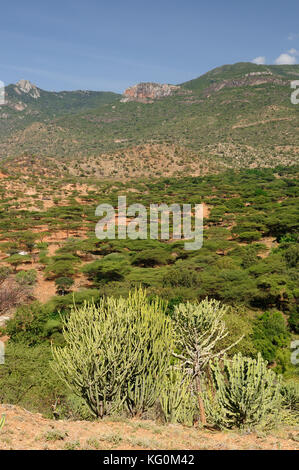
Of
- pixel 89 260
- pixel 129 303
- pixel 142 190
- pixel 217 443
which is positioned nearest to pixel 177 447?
pixel 217 443

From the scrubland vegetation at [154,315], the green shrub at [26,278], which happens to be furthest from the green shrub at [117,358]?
the green shrub at [26,278]

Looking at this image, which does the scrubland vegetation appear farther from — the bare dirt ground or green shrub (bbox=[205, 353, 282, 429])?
the bare dirt ground

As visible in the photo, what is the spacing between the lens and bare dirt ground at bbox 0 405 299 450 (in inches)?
287

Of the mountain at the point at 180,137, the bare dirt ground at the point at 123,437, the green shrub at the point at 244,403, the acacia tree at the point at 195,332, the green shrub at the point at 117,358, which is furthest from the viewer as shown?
the mountain at the point at 180,137

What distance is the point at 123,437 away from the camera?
25.2 ft

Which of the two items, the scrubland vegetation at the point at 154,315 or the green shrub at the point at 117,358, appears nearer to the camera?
the green shrub at the point at 117,358

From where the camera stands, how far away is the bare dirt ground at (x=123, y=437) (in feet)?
23.9

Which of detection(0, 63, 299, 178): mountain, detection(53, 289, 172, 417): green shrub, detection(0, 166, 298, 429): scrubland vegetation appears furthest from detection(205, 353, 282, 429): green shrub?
detection(0, 63, 299, 178): mountain

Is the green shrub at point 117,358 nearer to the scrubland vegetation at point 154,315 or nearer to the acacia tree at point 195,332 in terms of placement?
the scrubland vegetation at point 154,315

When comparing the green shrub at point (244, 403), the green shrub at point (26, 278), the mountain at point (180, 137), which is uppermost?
the mountain at point (180, 137)

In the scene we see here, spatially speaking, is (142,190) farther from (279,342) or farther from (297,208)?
(279,342)

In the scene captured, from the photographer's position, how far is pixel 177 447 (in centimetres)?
724

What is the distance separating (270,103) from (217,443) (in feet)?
557

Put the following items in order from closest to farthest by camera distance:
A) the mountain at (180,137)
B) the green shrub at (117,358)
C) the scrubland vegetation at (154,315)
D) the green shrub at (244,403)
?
the green shrub at (244,403), the green shrub at (117,358), the scrubland vegetation at (154,315), the mountain at (180,137)
